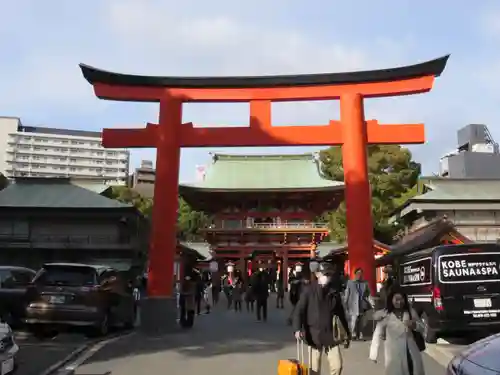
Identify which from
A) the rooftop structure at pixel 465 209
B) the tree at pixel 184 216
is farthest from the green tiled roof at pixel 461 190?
the tree at pixel 184 216

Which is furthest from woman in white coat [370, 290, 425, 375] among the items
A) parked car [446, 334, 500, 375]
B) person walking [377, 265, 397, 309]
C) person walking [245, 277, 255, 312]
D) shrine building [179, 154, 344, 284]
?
shrine building [179, 154, 344, 284]

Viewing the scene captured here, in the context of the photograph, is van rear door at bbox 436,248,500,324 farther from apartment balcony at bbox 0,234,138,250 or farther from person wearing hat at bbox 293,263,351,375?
apartment balcony at bbox 0,234,138,250

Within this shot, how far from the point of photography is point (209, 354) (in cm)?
999

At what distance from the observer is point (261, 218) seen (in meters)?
35.3

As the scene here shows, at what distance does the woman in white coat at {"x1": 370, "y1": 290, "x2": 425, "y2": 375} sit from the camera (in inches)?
235

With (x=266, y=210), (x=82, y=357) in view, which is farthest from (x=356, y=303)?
(x=266, y=210)

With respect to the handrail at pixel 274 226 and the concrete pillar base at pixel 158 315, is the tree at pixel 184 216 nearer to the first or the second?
the handrail at pixel 274 226

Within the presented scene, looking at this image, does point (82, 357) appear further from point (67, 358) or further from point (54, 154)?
point (54, 154)

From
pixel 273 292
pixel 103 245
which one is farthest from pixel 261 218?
pixel 103 245

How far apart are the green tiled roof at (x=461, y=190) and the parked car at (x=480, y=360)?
2651 cm

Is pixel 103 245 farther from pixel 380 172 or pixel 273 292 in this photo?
pixel 380 172

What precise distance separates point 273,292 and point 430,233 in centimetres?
1354

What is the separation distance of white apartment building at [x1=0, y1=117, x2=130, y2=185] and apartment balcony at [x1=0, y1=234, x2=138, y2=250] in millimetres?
79522

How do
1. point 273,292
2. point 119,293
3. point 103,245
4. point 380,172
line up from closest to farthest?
point 119,293
point 103,245
point 273,292
point 380,172
